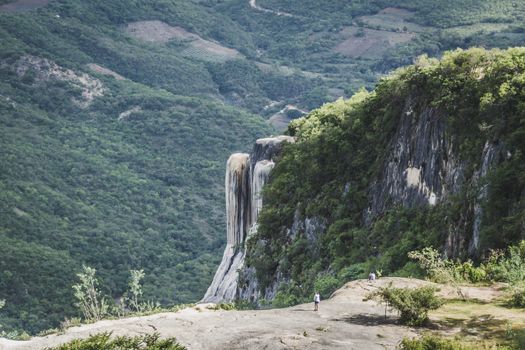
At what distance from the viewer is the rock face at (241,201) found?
186 ft

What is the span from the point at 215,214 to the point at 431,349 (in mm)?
132695

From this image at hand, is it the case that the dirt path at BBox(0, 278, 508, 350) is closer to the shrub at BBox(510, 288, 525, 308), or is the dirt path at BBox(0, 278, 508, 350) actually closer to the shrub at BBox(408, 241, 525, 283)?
the shrub at BBox(408, 241, 525, 283)

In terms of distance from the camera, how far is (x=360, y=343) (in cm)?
2300

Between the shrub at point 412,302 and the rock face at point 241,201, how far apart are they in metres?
30.7

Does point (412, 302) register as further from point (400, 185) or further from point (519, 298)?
point (400, 185)

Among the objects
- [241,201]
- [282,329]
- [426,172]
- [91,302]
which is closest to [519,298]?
[282,329]

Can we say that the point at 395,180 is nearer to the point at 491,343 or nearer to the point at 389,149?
the point at 389,149

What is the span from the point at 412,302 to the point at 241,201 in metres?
35.6

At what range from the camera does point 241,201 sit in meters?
59.8

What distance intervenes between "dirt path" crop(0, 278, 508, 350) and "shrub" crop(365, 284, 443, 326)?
0.39m

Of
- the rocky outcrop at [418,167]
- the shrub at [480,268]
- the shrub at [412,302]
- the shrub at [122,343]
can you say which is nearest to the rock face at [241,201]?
the rocky outcrop at [418,167]

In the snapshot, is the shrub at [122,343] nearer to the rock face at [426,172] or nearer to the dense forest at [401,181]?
the dense forest at [401,181]

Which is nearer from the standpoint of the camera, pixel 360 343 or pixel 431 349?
pixel 431 349

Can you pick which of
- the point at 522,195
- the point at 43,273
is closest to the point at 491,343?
the point at 522,195
